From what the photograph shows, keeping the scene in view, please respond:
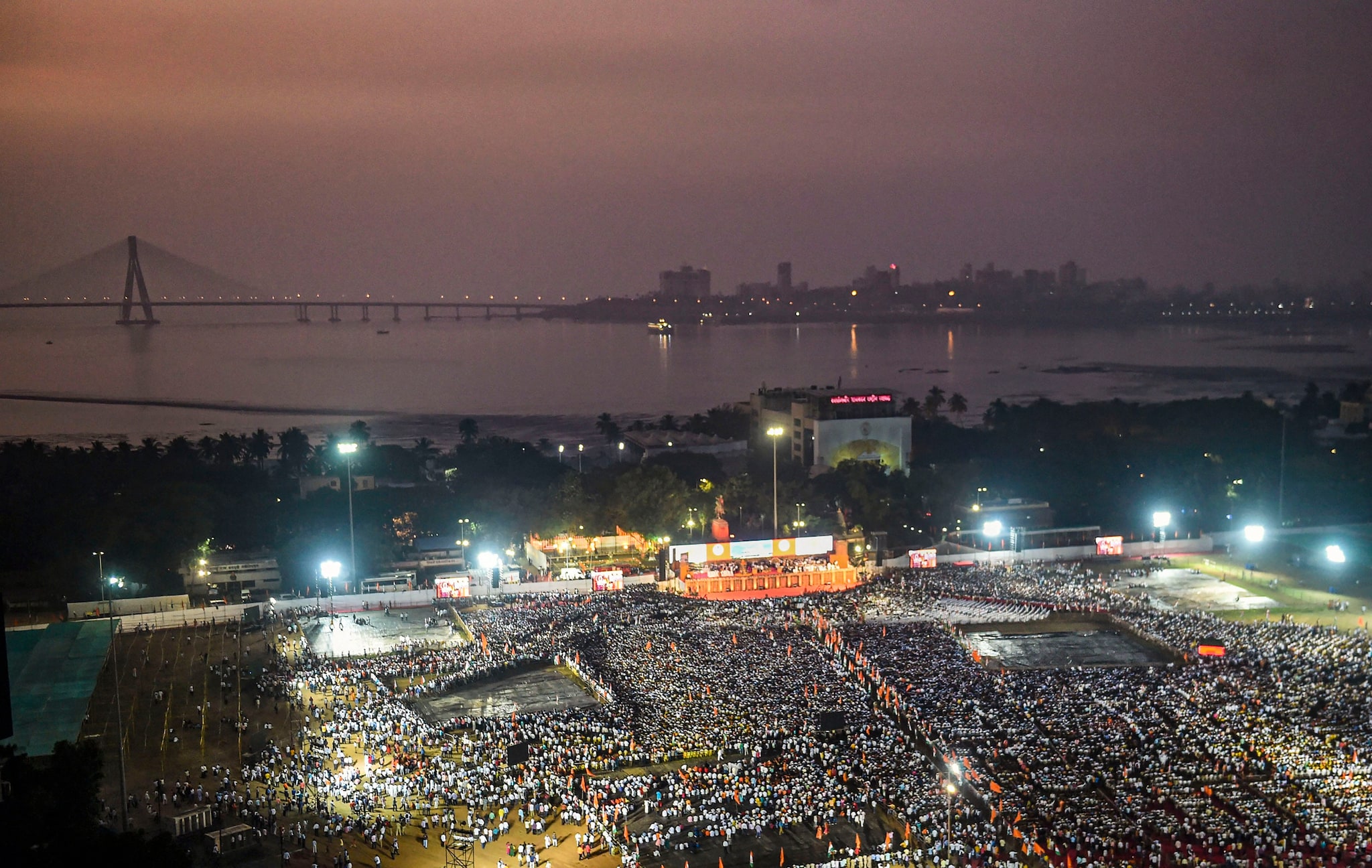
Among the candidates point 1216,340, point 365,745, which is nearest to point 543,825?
point 365,745

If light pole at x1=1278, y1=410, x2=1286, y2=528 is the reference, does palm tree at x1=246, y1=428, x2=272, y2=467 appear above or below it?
Answer: above

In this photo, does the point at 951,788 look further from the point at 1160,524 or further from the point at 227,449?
the point at 227,449

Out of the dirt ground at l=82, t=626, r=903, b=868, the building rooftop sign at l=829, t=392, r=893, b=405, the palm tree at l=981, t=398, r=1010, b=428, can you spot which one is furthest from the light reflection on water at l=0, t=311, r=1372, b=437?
the dirt ground at l=82, t=626, r=903, b=868

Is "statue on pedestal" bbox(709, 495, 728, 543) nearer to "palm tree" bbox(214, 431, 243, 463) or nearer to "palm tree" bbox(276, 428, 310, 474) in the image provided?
"palm tree" bbox(276, 428, 310, 474)

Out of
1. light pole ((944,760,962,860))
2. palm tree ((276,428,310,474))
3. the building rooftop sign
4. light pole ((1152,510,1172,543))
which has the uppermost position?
the building rooftop sign

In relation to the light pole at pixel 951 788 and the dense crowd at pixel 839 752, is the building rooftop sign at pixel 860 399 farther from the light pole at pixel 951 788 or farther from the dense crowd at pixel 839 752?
the light pole at pixel 951 788

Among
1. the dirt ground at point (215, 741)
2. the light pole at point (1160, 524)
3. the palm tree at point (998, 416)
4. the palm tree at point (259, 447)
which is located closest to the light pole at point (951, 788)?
the dirt ground at point (215, 741)

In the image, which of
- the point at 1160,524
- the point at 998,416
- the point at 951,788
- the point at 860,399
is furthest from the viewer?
the point at 998,416

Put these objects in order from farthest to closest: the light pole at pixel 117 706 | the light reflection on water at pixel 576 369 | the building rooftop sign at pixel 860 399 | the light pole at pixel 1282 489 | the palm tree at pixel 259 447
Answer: the light reflection on water at pixel 576 369, the palm tree at pixel 259 447, the building rooftop sign at pixel 860 399, the light pole at pixel 1282 489, the light pole at pixel 117 706

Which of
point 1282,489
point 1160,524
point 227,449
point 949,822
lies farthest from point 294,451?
point 949,822

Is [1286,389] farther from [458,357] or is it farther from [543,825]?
[543,825]
